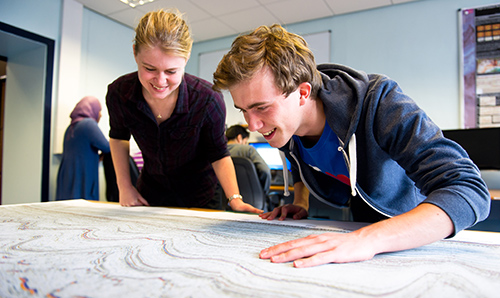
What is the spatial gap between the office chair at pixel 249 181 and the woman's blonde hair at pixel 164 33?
1.06m

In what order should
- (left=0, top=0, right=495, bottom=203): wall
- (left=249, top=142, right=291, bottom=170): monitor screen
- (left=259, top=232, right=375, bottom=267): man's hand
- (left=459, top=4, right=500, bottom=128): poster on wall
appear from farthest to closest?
(left=249, top=142, right=291, bottom=170): monitor screen → (left=0, top=0, right=495, bottom=203): wall → (left=459, top=4, right=500, bottom=128): poster on wall → (left=259, top=232, right=375, bottom=267): man's hand

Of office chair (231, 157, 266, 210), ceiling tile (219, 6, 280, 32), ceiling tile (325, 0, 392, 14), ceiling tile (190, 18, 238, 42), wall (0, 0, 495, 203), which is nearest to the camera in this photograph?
office chair (231, 157, 266, 210)

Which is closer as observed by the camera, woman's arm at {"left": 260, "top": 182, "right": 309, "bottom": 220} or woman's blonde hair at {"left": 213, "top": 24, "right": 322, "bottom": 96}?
woman's blonde hair at {"left": 213, "top": 24, "right": 322, "bottom": 96}

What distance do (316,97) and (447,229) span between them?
0.42 m

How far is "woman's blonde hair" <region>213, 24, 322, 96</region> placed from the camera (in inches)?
28.4

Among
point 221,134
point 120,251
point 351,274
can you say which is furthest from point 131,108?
point 351,274

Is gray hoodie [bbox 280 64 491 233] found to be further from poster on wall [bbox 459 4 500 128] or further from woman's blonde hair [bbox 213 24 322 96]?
poster on wall [bbox 459 4 500 128]

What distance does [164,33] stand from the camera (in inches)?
38.4

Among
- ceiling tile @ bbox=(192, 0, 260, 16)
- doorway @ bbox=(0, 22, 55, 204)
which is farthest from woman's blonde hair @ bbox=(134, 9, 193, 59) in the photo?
doorway @ bbox=(0, 22, 55, 204)

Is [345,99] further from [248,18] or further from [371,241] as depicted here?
[248,18]

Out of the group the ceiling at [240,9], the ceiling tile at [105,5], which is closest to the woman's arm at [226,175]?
the ceiling at [240,9]

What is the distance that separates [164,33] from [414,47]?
2.62 metres

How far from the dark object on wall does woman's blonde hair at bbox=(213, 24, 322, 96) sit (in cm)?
196

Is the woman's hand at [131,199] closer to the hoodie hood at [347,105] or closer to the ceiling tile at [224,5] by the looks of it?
the hoodie hood at [347,105]
